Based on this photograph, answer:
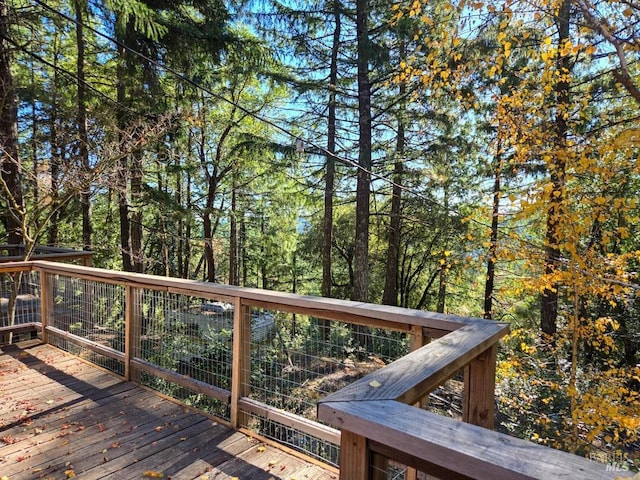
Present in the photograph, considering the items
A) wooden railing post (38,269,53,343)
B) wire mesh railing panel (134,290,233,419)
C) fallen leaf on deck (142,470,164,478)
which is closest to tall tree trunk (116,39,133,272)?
wooden railing post (38,269,53,343)

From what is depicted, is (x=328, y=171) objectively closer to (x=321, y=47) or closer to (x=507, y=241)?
(x=321, y=47)

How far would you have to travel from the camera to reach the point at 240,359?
2541mm

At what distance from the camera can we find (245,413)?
255 centimetres

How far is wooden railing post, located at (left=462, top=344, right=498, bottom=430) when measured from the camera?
1.50 metres

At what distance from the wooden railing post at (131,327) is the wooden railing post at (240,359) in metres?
1.17

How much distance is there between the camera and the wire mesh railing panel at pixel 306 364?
2.18 meters

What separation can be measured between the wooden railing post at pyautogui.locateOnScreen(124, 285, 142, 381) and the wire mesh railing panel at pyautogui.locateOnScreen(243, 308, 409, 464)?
1.19m

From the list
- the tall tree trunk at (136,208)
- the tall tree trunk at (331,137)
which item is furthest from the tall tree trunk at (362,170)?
the tall tree trunk at (136,208)

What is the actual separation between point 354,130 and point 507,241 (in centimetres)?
638

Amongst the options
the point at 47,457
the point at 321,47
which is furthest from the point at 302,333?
the point at 321,47

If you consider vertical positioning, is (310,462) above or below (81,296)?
below

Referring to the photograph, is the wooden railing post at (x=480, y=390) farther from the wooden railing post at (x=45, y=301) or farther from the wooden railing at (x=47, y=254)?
the wooden railing at (x=47, y=254)

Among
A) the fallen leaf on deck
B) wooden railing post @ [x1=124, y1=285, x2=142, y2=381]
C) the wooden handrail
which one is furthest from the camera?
wooden railing post @ [x1=124, y1=285, x2=142, y2=381]

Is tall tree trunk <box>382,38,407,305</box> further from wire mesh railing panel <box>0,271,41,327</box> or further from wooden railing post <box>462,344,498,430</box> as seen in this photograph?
wooden railing post <box>462,344,498,430</box>
